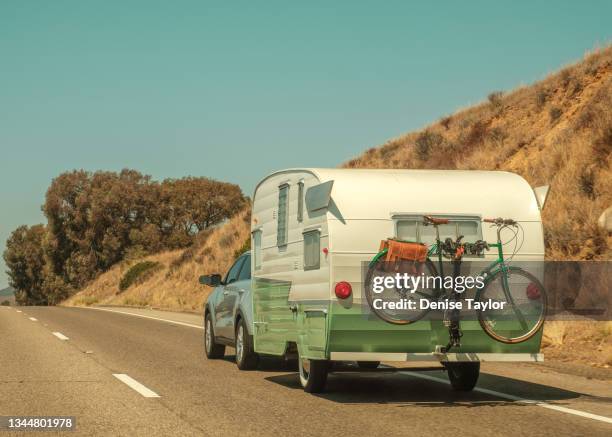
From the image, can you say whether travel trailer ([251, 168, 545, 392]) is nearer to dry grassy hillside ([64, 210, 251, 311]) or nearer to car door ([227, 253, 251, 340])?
car door ([227, 253, 251, 340])

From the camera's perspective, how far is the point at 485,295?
10.5 meters

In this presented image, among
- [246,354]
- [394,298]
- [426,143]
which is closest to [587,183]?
[246,354]

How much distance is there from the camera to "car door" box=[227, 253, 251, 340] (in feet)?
48.1

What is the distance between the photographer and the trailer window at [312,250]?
10.7 meters

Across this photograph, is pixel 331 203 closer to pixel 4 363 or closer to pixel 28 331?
pixel 4 363

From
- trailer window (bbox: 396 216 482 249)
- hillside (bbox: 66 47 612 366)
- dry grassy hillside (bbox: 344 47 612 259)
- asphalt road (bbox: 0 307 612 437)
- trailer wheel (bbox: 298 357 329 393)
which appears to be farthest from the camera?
dry grassy hillside (bbox: 344 47 612 259)

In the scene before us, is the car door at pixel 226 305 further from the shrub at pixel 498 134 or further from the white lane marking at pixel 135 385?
the shrub at pixel 498 134

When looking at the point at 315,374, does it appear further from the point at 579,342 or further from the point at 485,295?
the point at 579,342

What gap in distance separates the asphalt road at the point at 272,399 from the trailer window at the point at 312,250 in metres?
1.56

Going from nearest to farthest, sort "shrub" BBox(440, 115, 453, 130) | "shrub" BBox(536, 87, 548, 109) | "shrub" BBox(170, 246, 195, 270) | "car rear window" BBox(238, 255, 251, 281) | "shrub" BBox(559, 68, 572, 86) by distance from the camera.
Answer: "car rear window" BBox(238, 255, 251, 281), "shrub" BBox(559, 68, 572, 86), "shrub" BBox(536, 87, 548, 109), "shrub" BBox(440, 115, 453, 130), "shrub" BBox(170, 246, 195, 270)

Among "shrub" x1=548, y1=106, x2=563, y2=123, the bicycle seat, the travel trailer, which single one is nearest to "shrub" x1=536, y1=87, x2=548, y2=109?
"shrub" x1=548, y1=106, x2=563, y2=123

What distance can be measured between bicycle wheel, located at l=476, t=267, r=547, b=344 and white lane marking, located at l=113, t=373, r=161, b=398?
153 inches

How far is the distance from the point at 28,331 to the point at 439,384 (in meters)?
12.6

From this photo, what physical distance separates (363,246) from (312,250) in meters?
0.73
